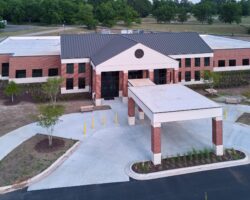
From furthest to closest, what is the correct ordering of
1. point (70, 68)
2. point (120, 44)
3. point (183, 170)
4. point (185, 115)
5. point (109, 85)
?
point (70, 68), point (120, 44), point (109, 85), point (185, 115), point (183, 170)

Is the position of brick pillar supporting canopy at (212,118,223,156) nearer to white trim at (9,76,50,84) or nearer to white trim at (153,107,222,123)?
white trim at (153,107,222,123)

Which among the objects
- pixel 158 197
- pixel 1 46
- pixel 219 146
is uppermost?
pixel 1 46

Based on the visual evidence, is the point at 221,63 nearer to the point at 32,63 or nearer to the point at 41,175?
the point at 32,63

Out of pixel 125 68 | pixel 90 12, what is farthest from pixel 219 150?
pixel 90 12

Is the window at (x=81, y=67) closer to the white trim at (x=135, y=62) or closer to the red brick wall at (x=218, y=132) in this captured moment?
the white trim at (x=135, y=62)

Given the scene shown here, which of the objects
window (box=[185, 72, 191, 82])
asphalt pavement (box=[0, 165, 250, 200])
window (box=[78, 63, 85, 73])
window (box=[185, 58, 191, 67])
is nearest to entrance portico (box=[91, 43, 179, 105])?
window (box=[78, 63, 85, 73])

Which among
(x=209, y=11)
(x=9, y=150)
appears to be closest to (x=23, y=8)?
(x=209, y=11)

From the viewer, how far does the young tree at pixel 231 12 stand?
121562mm

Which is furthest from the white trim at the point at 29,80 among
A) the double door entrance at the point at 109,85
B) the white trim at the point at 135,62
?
the white trim at the point at 135,62

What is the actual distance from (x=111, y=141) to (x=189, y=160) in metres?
7.12

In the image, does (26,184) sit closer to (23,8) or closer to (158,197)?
(158,197)

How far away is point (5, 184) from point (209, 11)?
12896 cm

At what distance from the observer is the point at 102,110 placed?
36938 mm

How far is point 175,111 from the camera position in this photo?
960 inches
